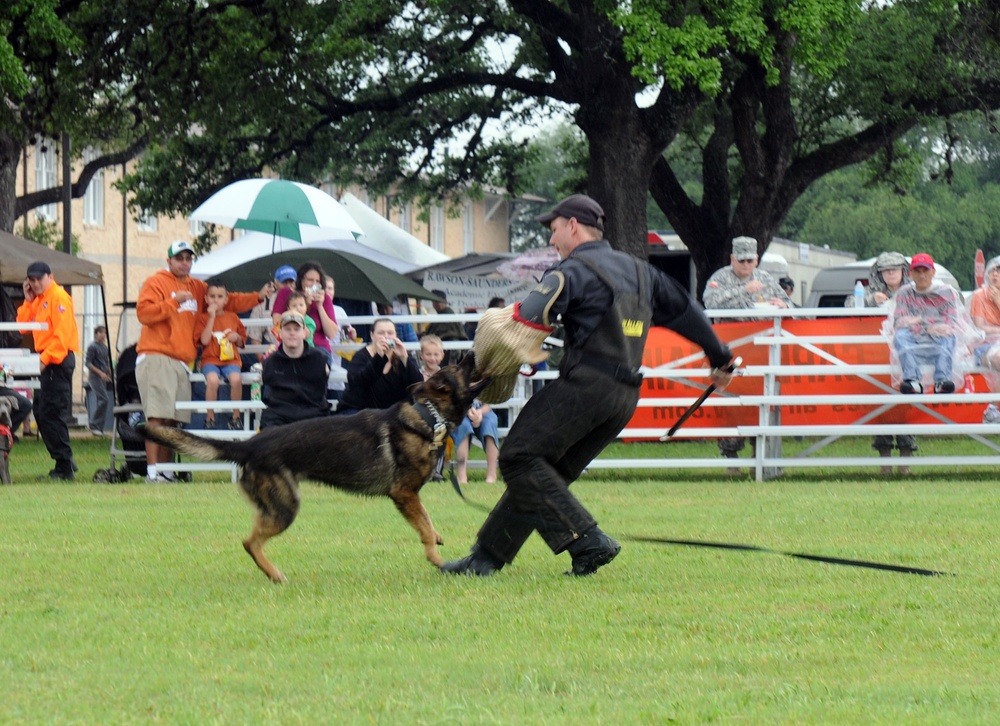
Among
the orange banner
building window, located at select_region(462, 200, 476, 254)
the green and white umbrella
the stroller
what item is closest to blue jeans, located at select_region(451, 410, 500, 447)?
the orange banner

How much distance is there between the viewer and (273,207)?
15.9 meters

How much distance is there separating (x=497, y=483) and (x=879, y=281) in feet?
14.4

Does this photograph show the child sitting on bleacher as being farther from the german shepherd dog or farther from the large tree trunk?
the large tree trunk

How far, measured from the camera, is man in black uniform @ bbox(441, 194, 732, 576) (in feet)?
23.7

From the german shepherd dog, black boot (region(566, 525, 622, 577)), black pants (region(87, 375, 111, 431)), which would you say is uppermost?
the german shepherd dog

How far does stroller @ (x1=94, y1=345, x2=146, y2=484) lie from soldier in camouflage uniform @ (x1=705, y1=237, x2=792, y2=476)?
18.2 feet

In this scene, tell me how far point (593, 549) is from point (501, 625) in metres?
1.36

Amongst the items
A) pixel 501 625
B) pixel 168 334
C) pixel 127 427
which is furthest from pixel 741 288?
pixel 501 625

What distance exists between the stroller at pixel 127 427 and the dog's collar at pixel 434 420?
7189mm

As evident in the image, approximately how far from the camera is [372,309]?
60.4 ft

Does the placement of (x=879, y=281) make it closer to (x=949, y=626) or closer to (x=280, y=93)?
(x=949, y=626)

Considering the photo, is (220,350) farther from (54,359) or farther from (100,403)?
(100,403)

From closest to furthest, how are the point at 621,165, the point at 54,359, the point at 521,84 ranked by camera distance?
1. the point at 54,359
2. the point at 621,165
3. the point at 521,84

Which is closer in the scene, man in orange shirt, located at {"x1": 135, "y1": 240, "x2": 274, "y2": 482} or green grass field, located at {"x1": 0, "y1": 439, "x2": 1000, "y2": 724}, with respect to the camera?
green grass field, located at {"x1": 0, "y1": 439, "x2": 1000, "y2": 724}
